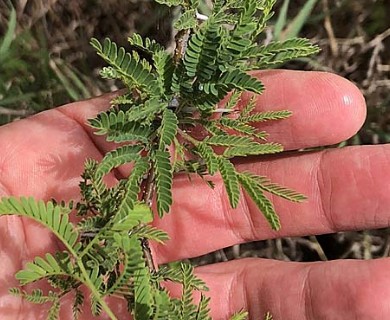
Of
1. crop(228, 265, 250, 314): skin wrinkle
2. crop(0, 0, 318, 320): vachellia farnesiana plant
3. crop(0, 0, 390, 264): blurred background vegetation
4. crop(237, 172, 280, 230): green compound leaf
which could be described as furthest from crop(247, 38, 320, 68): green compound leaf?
crop(0, 0, 390, 264): blurred background vegetation

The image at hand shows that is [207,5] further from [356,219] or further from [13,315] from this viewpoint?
[13,315]

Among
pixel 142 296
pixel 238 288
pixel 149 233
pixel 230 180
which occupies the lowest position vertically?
pixel 238 288

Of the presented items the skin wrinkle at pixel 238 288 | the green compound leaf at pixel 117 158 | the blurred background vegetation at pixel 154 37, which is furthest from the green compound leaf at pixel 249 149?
the blurred background vegetation at pixel 154 37

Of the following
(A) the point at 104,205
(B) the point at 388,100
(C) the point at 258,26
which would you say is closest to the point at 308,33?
(B) the point at 388,100

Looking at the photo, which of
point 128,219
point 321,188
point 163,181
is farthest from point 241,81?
point 321,188

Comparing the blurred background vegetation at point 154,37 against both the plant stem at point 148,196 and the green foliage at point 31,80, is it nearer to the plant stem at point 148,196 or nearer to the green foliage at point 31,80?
the green foliage at point 31,80

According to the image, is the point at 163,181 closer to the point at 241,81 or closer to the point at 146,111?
the point at 146,111

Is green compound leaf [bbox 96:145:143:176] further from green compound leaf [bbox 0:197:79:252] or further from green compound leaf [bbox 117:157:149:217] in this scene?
green compound leaf [bbox 0:197:79:252]
